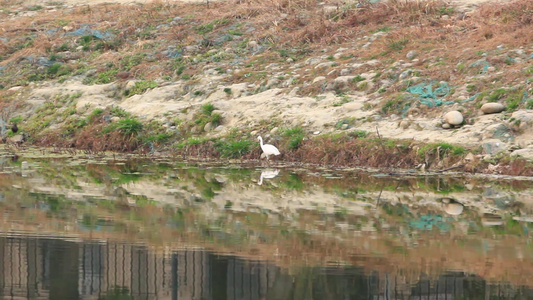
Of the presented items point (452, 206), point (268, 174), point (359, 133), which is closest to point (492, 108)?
point (359, 133)

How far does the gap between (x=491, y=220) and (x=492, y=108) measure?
5.47 meters

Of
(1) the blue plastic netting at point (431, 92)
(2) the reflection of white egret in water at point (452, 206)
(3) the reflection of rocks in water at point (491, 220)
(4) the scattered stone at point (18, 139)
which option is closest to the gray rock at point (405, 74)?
(1) the blue plastic netting at point (431, 92)

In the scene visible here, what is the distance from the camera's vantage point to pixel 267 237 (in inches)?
336

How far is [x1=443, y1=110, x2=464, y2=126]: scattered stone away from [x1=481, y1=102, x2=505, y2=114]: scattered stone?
40 centimetres

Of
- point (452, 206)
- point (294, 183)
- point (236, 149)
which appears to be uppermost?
point (452, 206)

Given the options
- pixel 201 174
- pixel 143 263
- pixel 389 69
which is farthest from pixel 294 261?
pixel 389 69

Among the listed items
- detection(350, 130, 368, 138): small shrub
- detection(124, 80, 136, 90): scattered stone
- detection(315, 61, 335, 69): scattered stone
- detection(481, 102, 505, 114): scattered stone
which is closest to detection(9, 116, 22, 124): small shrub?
detection(124, 80, 136, 90): scattered stone

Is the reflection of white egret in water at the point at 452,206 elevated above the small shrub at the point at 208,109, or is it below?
above

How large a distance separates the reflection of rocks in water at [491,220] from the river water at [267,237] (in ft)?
0.07

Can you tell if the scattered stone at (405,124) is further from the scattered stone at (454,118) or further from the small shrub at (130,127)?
the small shrub at (130,127)

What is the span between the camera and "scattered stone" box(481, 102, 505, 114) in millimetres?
14711

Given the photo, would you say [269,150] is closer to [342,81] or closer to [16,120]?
[342,81]

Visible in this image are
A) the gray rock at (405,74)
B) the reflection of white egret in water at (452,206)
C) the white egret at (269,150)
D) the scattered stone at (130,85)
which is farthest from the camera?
the scattered stone at (130,85)

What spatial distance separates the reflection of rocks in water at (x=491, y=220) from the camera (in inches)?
368
